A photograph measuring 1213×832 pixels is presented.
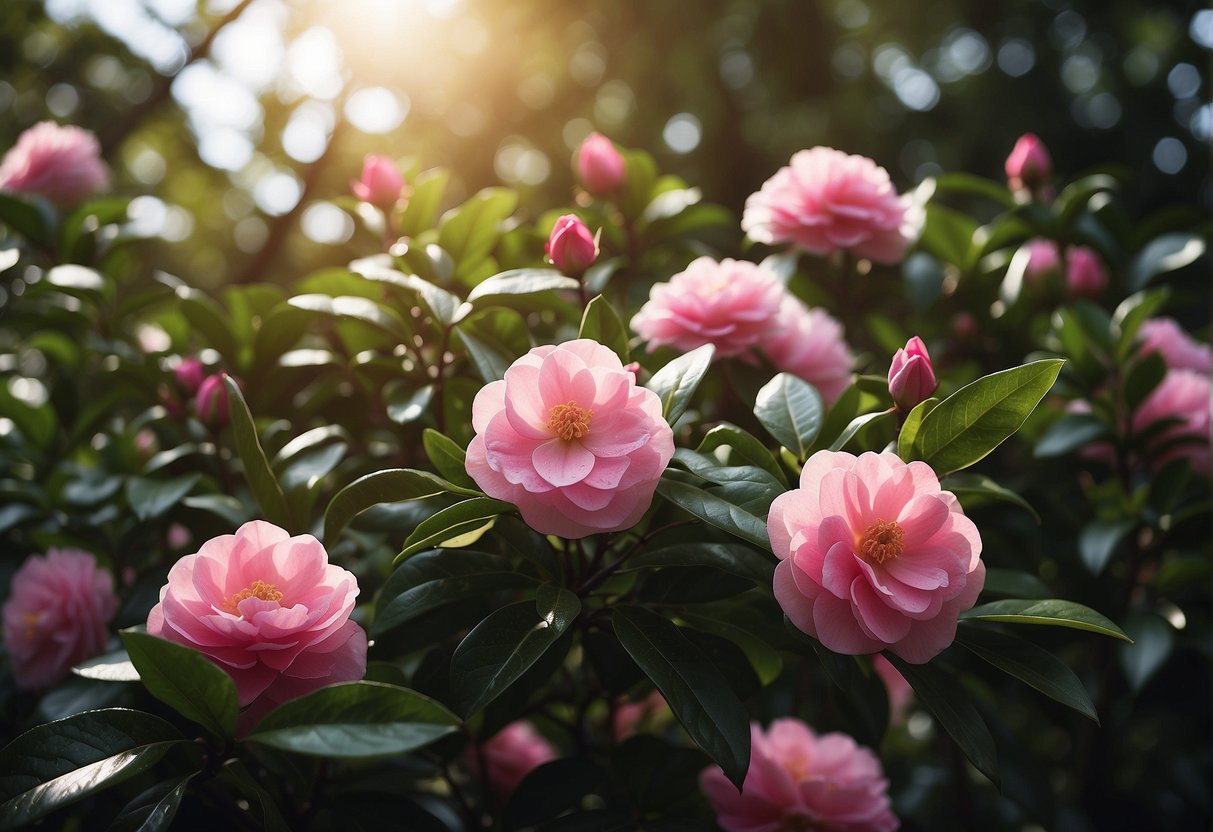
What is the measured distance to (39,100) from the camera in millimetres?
3396

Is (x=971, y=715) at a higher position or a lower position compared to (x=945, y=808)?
higher

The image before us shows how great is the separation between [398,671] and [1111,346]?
114 cm

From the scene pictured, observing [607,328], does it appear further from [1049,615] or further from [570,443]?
[1049,615]

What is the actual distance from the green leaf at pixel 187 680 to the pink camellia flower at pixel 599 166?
0.96 m

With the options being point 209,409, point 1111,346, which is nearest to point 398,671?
point 209,409

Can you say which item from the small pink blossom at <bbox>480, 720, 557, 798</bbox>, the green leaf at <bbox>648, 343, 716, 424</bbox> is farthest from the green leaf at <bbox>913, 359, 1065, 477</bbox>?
the small pink blossom at <bbox>480, 720, 557, 798</bbox>

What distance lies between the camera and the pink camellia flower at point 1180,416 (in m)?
1.29

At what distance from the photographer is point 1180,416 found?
128 cm

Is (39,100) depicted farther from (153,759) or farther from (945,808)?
(945,808)

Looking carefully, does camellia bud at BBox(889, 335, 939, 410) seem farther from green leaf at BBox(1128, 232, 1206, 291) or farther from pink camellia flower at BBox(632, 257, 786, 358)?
green leaf at BBox(1128, 232, 1206, 291)

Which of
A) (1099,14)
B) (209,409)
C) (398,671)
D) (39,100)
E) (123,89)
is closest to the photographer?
(398,671)

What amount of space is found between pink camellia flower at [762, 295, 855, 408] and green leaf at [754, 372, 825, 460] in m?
0.18

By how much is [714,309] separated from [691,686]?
45cm

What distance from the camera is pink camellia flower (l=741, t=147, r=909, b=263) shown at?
123 centimetres
